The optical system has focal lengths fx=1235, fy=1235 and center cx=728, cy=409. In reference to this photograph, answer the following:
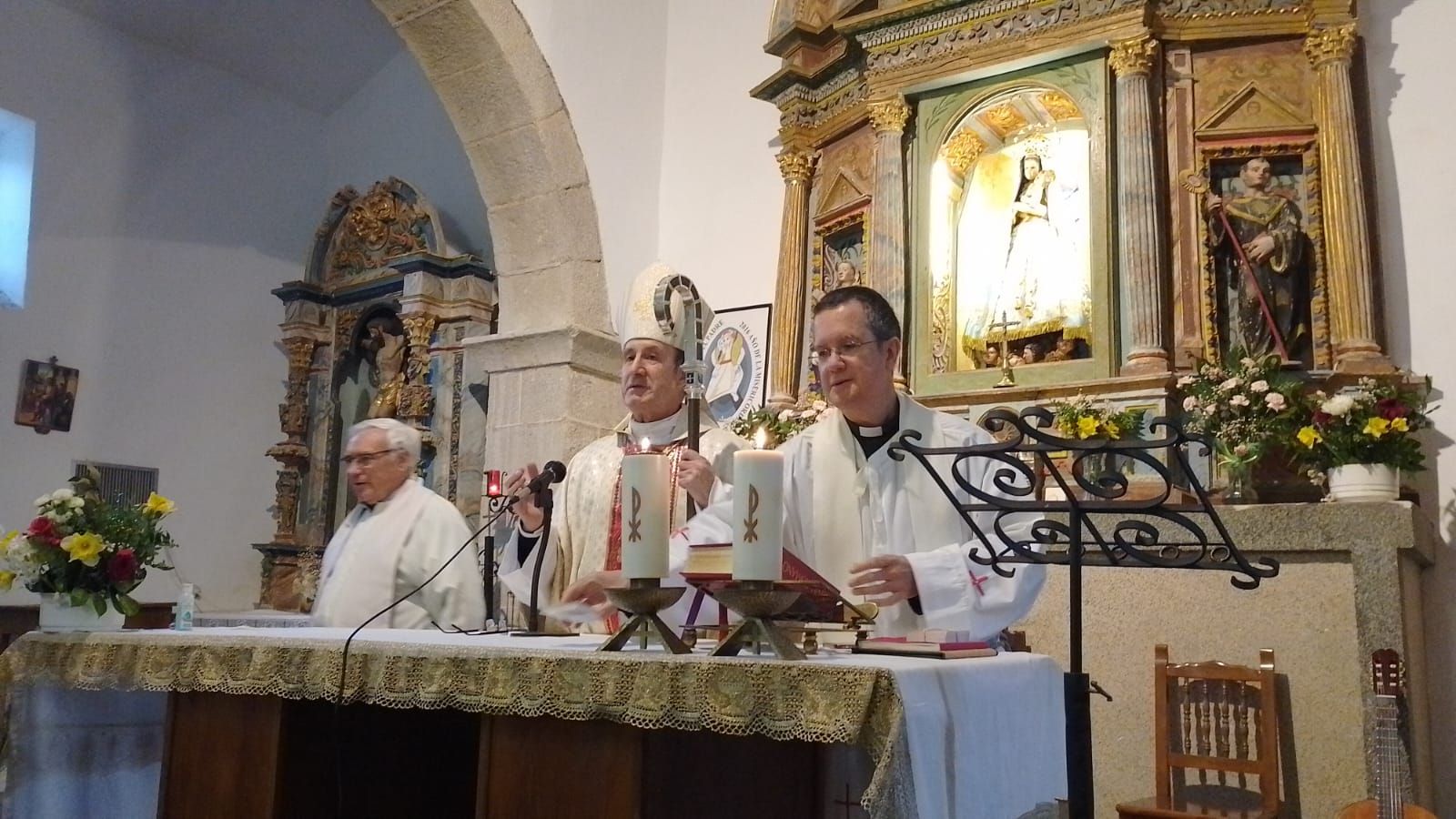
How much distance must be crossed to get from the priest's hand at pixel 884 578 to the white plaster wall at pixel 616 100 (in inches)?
178

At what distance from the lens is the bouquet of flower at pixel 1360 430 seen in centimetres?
446

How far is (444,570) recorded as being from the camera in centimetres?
455

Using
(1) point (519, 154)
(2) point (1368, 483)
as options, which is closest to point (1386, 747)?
(2) point (1368, 483)

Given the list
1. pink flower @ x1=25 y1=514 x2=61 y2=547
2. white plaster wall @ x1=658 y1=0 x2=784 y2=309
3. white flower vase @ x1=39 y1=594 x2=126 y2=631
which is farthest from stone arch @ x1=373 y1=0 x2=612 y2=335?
white flower vase @ x1=39 y1=594 x2=126 y2=631

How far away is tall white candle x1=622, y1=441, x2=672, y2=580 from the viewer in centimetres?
218

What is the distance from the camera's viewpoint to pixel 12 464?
27.9 ft

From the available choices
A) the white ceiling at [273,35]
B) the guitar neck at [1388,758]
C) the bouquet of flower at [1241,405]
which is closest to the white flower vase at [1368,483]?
the bouquet of flower at [1241,405]

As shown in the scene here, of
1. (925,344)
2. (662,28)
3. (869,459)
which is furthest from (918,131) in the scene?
(869,459)

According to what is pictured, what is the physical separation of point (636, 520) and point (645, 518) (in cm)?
2

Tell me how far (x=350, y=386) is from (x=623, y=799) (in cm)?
807

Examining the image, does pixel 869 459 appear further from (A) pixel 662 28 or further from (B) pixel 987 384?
(A) pixel 662 28

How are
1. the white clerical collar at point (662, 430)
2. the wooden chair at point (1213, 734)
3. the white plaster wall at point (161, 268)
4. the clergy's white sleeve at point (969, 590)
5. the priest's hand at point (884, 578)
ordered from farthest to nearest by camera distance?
the white plaster wall at point (161, 268) < the wooden chair at point (1213, 734) < the white clerical collar at point (662, 430) < the clergy's white sleeve at point (969, 590) < the priest's hand at point (884, 578)

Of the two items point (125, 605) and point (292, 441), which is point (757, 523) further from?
point (292, 441)

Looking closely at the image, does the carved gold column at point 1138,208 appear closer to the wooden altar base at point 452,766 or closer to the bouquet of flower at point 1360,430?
the bouquet of flower at point 1360,430
